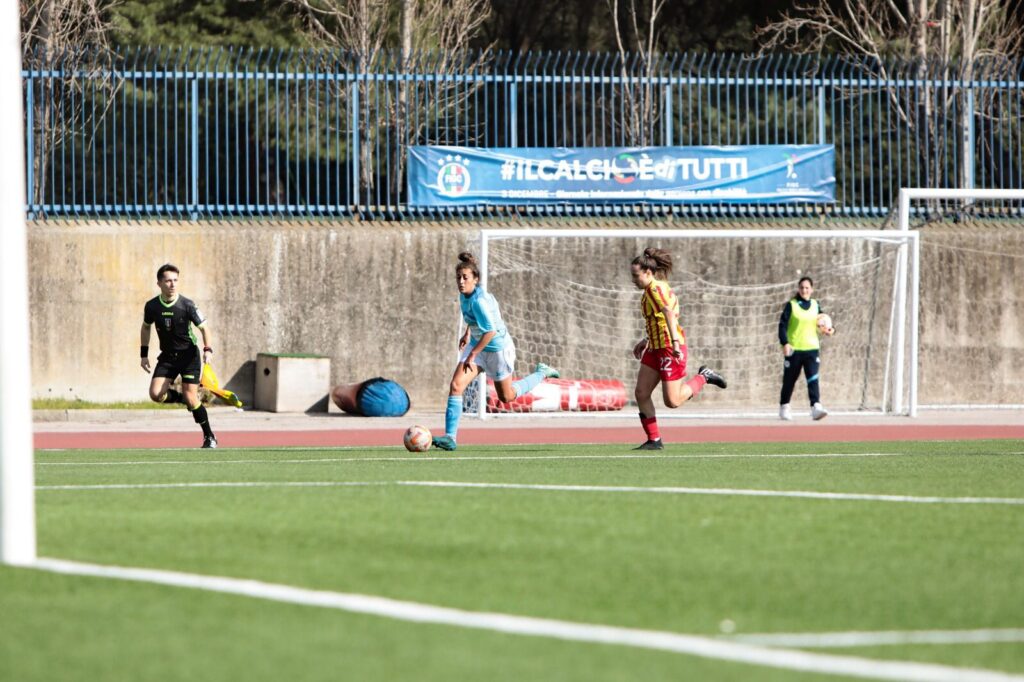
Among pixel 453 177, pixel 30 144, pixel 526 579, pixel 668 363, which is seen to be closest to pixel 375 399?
pixel 453 177

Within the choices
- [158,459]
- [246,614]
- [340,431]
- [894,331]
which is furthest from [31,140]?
[246,614]

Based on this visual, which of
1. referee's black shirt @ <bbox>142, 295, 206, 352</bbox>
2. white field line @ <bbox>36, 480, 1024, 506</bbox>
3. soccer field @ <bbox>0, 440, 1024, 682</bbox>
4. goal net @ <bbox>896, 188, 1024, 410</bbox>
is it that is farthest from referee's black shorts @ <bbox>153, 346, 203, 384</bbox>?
Result: goal net @ <bbox>896, 188, 1024, 410</bbox>

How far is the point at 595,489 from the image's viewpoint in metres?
10.0

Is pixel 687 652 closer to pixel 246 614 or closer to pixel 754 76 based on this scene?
pixel 246 614

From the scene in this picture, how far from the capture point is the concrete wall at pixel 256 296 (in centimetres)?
2238

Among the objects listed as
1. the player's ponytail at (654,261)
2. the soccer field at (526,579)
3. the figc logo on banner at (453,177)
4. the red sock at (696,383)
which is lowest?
the soccer field at (526,579)

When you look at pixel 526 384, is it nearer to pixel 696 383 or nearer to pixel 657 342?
pixel 657 342

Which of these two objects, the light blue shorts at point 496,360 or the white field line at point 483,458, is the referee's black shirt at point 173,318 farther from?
the light blue shorts at point 496,360

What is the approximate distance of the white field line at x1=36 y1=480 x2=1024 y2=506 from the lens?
9.38 metres

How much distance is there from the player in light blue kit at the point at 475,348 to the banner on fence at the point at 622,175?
28.0 ft

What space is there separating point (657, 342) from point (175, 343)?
4944 millimetres

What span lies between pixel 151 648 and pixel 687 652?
5.46 ft

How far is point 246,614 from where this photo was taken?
5.55 meters

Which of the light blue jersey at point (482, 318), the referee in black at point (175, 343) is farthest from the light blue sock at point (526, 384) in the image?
the referee in black at point (175, 343)
